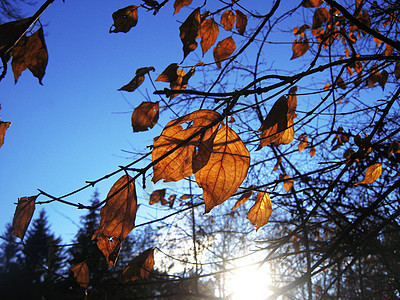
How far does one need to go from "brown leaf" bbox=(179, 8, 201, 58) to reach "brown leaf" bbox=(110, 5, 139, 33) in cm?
20

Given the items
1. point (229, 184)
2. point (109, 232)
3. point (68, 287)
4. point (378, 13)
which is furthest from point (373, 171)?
point (68, 287)

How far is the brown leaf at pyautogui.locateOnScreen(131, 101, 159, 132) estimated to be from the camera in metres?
0.94

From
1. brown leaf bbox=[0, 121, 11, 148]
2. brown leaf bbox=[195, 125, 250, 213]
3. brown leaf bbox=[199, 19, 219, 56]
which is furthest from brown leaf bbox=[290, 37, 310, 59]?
brown leaf bbox=[0, 121, 11, 148]

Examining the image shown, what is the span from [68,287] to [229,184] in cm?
117

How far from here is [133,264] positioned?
1069 mm

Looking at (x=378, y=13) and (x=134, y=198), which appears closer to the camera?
(x=134, y=198)

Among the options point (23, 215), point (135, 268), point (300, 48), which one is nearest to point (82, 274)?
point (135, 268)

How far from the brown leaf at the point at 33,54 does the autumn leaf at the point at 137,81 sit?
0.79 ft

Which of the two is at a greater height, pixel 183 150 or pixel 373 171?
pixel 373 171

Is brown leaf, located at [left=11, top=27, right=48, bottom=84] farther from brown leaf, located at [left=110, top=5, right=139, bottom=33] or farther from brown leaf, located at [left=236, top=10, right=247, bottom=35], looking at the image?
brown leaf, located at [left=236, top=10, right=247, bottom=35]

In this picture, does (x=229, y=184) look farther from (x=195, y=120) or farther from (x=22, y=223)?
(x=22, y=223)

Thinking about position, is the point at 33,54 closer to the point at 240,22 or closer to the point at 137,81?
the point at 137,81

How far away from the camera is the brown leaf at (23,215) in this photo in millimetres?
656

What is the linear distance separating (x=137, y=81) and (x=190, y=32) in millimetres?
245
